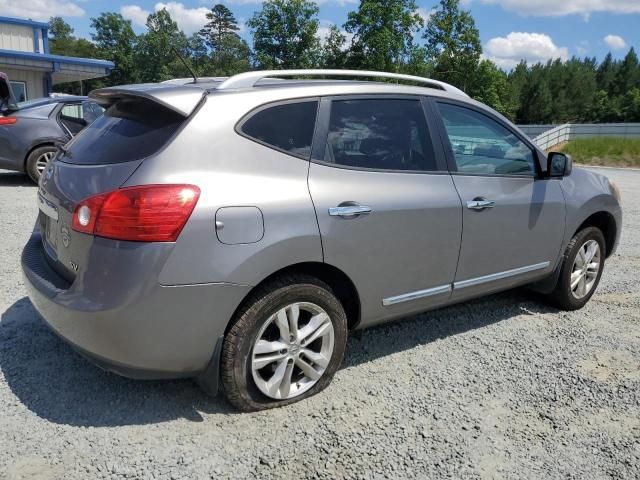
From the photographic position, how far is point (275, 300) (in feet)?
8.93

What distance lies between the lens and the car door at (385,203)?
2920 millimetres

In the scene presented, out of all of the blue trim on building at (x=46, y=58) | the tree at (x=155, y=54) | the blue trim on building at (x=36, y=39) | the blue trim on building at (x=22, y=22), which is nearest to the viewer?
the blue trim on building at (x=46, y=58)

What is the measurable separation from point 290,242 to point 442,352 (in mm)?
1591

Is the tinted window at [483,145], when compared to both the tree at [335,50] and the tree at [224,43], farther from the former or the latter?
the tree at [224,43]

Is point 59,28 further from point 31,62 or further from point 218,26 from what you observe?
point 31,62

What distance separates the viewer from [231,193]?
100 inches

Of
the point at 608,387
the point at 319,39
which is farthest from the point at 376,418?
the point at 319,39

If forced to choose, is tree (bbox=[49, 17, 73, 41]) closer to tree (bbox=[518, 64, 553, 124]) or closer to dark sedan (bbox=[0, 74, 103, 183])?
tree (bbox=[518, 64, 553, 124])

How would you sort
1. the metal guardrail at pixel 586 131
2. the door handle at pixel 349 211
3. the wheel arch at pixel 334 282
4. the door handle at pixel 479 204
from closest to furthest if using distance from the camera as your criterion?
the wheel arch at pixel 334 282, the door handle at pixel 349 211, the door handle at pixel 479 204, the metal guardrail at pixel 586 131

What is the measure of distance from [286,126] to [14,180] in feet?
30.5

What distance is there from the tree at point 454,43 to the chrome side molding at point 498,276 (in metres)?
54.7

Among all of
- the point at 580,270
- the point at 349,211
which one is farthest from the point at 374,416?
the point at 580,270

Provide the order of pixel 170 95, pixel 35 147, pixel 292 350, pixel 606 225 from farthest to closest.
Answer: pixel 35 147 → pixel 606 225 → pixel 292 350 → pixel 170 95

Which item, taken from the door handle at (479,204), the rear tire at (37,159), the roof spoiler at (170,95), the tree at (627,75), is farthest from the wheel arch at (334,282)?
the tree at (627,75)
